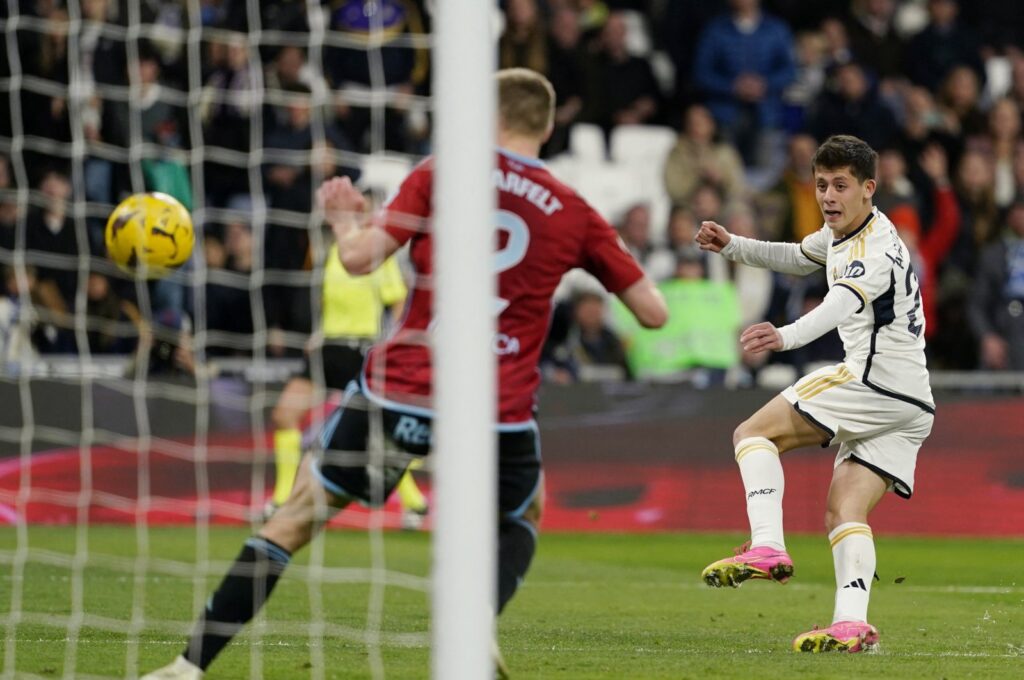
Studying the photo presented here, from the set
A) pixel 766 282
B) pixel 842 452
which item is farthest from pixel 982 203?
pixel 842 452

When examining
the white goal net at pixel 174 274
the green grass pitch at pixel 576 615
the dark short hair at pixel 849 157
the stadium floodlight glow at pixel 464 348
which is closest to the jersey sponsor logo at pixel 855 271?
the dark short hair at pixel 849 157

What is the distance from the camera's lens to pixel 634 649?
21.1 feet

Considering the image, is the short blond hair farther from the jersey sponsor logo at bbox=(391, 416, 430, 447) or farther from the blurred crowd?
the blurred crowd

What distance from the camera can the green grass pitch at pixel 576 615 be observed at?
591 centimetres

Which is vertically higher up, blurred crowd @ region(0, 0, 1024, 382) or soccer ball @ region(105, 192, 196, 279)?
blurred crowd @ region(0, 0, 1024, 382)

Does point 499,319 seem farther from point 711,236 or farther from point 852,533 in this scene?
point 852,533

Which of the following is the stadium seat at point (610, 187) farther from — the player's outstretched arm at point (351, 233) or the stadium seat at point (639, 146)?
the player's outstretched arm at point (351, 233)

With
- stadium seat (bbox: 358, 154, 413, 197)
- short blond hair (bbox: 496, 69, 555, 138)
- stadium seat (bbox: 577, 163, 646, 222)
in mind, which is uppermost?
stadium seat (bbox: 577, 163, 646, 222)

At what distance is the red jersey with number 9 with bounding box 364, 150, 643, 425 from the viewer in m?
5.21

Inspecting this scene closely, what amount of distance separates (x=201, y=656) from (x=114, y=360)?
7.52m

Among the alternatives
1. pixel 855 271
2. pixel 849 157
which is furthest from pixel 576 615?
pixel 849 157

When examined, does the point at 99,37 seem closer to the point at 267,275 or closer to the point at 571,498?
the point at 267,275

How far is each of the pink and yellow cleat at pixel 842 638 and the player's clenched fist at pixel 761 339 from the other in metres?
1.15

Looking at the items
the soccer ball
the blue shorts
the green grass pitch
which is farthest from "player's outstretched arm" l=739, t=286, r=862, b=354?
the soccer ball
